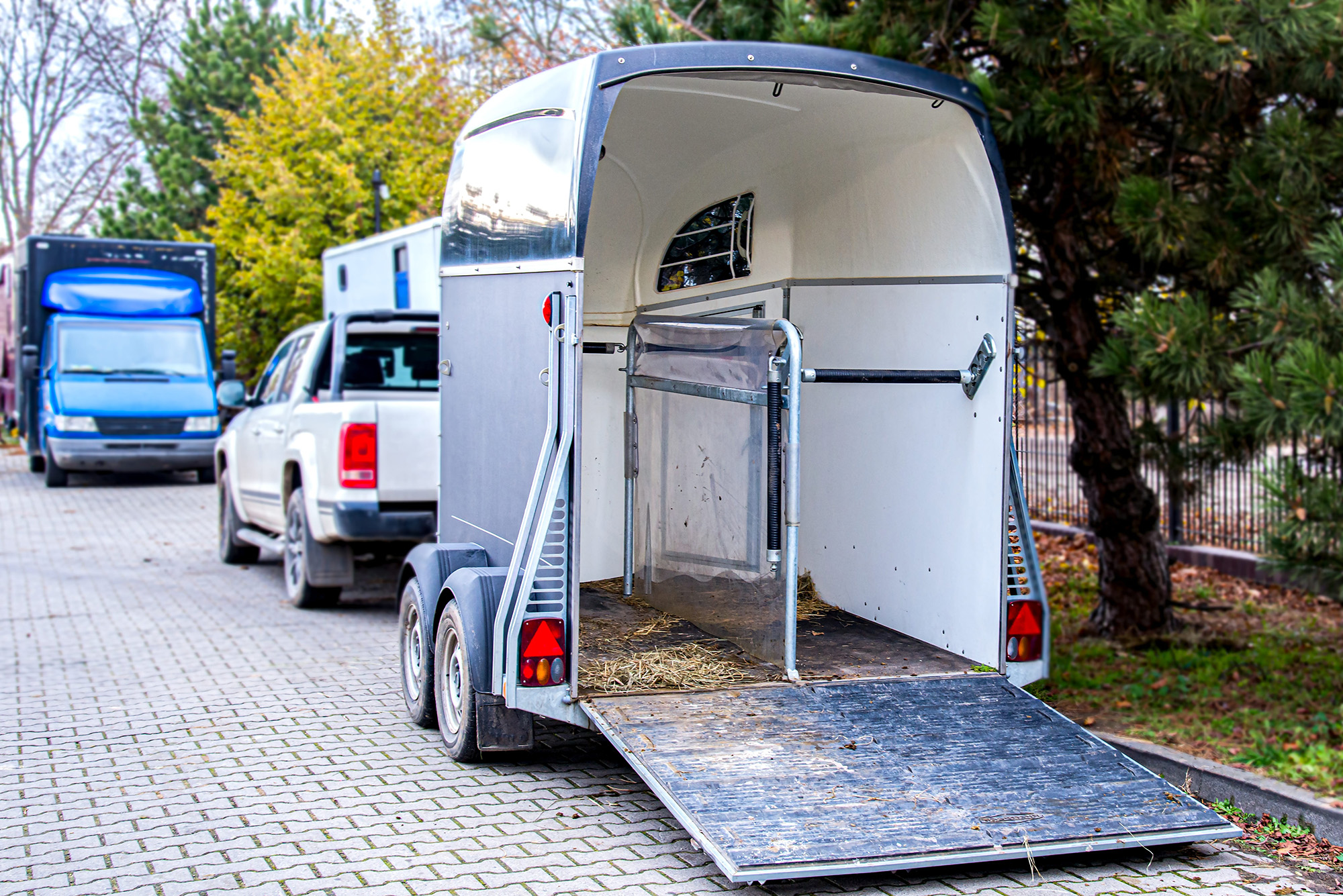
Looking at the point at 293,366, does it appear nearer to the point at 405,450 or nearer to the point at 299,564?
the point at 299,564

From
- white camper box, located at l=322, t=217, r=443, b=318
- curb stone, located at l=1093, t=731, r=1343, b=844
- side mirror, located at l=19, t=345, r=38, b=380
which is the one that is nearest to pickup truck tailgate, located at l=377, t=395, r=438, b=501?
white camper box, located at l=322, t=217, r=443, b=318

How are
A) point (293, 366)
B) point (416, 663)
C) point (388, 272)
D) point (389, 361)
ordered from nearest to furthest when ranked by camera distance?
point (416, 663)
point (389, 361)
point (293, 366)
point (388, 272)

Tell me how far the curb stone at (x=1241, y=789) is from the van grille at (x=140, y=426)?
53.2 ft

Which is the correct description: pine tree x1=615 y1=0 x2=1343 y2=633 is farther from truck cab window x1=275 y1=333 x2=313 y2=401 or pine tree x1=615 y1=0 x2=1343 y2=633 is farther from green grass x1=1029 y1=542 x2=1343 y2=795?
truck cab window x1=275 y1=333 x2=313 y2=401

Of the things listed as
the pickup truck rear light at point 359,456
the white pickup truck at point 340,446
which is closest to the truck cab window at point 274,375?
the white pickup truck at point 340,446

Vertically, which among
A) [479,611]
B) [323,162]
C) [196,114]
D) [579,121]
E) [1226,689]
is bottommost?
[1226,689]

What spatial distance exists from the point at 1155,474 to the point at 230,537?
8394 millimetres

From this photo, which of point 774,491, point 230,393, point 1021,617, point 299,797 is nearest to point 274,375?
point 230,393

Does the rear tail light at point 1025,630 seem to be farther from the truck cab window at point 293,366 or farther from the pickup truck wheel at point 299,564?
the truck cab window at point 293,366

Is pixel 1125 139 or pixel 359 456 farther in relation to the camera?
pixel 359 456

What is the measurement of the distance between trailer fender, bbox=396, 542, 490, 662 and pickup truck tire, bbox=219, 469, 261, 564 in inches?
242

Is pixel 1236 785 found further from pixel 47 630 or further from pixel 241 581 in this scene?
pixel 241 581

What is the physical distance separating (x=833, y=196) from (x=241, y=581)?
6.95 meters

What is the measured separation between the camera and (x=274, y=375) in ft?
36.6
